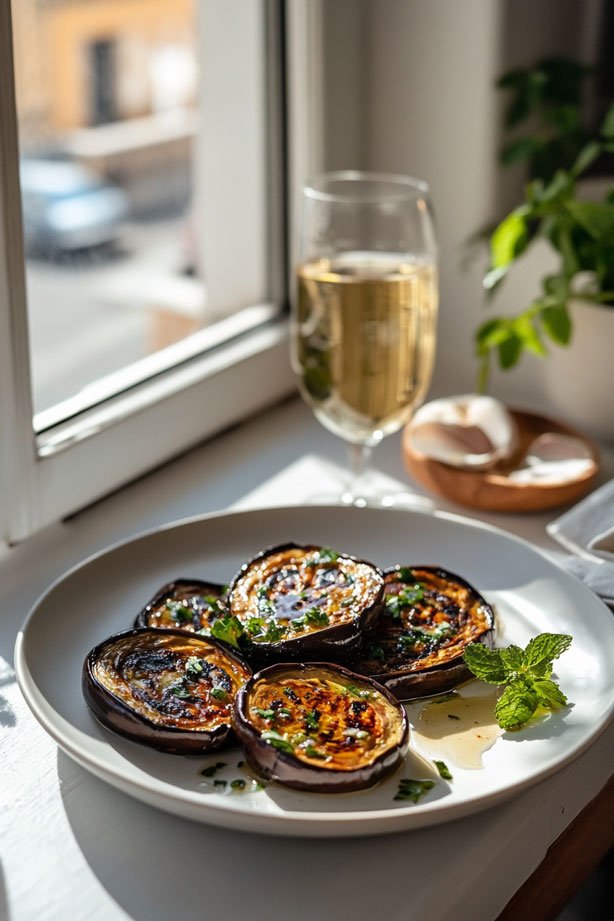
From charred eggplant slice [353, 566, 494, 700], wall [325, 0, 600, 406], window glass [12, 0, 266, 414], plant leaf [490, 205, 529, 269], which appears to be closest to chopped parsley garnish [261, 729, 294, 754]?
charred eggplant slice [353, 566, 494, 700]

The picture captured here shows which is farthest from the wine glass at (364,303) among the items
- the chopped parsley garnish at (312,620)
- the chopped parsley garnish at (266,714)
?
the chopped parsley garnish at (266,714)

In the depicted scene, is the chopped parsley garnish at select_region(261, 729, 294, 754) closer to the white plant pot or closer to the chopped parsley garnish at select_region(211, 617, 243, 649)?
the chopped parsley garnish at select_region(211, 617, 243, 649)

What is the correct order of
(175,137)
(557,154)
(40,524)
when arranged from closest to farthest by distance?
Result: (40,524)
(557,154)
(175,137)

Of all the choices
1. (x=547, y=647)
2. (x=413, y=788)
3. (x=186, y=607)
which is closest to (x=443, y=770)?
(x=413, y=788)

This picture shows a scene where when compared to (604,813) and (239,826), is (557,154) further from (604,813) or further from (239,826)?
(239,826)

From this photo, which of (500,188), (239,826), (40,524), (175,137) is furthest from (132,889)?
(175,137)

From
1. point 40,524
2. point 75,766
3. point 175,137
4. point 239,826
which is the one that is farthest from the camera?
→ point 175,137

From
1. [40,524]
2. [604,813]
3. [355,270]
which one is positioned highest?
[355,270]
